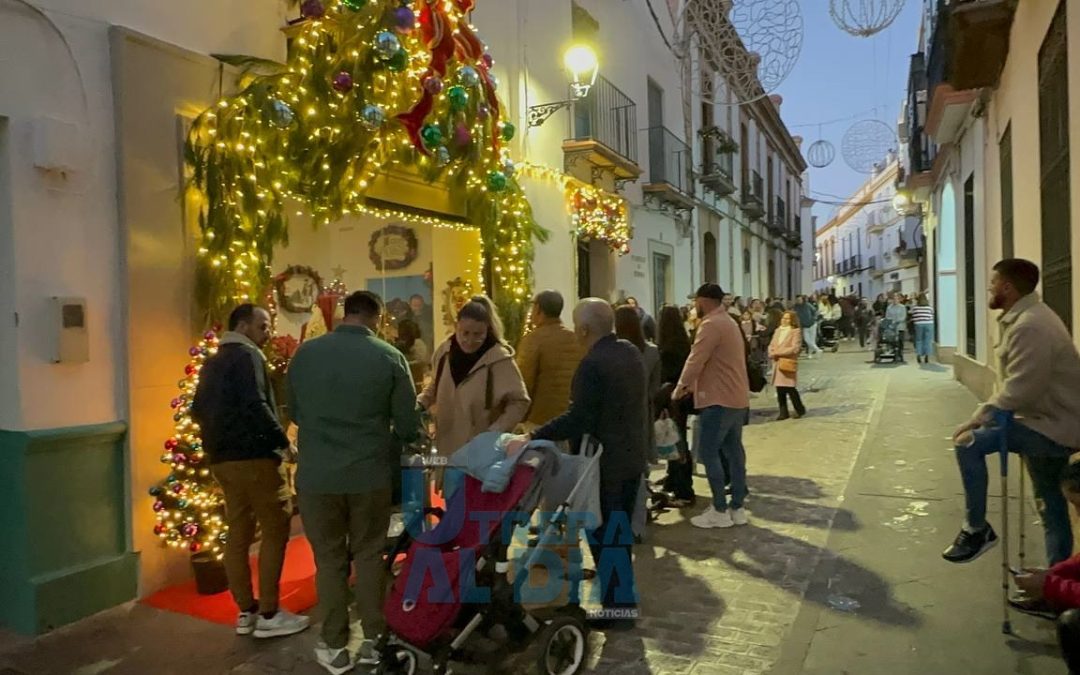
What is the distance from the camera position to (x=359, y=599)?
3.96 m

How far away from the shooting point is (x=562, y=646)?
149 inches

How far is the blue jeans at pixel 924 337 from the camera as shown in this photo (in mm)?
18391

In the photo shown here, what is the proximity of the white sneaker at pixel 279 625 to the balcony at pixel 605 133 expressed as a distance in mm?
7587

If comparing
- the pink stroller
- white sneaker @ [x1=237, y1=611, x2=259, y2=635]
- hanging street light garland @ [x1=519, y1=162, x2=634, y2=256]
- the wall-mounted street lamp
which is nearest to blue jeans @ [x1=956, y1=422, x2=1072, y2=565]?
the pink stroller

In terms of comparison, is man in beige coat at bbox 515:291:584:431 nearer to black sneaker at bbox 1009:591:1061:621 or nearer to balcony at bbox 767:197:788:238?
black sneaker at bbox 1009:591:1061:621

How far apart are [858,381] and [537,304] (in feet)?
37.9

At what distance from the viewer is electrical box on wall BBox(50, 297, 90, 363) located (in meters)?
4.41

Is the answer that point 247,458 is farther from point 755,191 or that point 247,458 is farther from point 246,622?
point 755,191

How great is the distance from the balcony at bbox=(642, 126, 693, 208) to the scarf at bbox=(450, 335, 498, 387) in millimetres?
10052

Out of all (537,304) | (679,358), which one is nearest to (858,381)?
(679,358)

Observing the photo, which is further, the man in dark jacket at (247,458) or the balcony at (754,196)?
the balcony at (754,196)

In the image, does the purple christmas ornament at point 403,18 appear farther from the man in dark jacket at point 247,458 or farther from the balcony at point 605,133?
the balcony at point 605,133

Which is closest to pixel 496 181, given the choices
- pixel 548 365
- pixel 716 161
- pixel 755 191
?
pixel 548 365

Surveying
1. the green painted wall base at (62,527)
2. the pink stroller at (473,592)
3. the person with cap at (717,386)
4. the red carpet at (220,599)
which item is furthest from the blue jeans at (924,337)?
the green painted wall base at (62,527)
